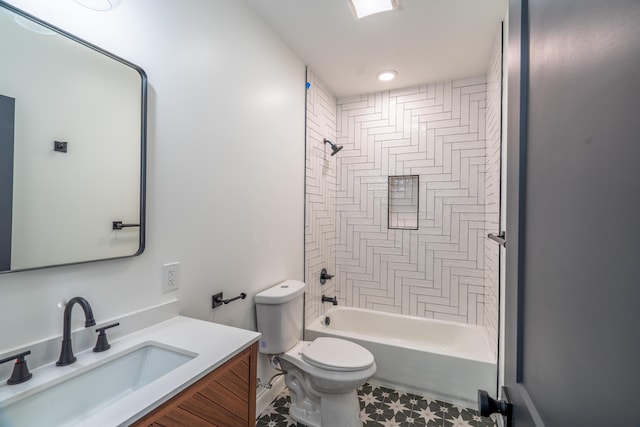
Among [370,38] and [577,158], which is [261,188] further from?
[577,158]

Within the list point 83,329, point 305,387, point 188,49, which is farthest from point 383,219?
point 83,329

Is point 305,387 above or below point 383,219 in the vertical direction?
below

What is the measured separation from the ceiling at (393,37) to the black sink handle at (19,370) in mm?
2053

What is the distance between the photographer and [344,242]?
10.5 feet

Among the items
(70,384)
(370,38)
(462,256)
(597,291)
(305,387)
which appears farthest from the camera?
(462,256)

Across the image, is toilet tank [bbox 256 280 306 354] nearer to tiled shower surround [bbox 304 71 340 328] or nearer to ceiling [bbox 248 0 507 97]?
tiled shower surround [bbox 304 71 340 328]

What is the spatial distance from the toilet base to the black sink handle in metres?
1.42

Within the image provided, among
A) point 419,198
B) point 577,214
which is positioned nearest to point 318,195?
point 419,198

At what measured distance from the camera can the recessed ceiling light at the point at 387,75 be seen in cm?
261

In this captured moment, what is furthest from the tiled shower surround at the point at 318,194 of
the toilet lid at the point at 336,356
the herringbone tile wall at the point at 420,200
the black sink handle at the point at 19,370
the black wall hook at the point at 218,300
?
the black sink handle at the point at 19,370

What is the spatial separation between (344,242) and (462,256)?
3.83 ft

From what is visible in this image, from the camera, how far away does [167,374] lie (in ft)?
2.90

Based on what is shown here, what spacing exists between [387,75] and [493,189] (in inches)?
53.5

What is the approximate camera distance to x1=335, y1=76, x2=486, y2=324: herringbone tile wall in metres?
2.68
